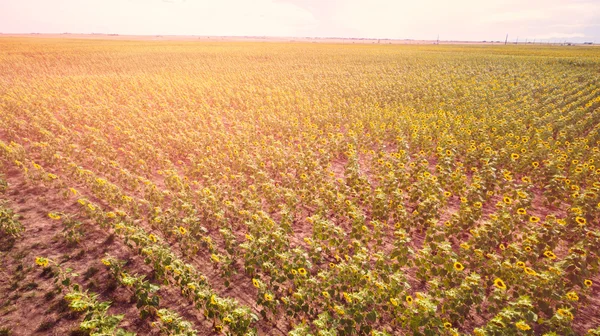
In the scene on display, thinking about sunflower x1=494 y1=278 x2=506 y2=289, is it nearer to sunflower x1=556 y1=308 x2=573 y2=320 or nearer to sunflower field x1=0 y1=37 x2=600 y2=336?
sunflower field x1=0 y1=37 x2=600 y2=336

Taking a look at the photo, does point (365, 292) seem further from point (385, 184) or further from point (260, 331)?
point (385, 184)

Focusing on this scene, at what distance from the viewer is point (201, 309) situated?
4.73 m

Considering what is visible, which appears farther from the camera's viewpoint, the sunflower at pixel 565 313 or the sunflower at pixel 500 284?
the sunflower at pixel 500 284

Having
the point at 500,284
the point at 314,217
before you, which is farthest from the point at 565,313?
the point at 314,217

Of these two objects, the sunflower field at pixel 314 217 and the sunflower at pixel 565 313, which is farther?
the sunflower field at pixel 314 217

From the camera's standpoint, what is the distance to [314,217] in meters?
6.10

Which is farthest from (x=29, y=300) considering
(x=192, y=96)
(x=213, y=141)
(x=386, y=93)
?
(x=386, y=93)

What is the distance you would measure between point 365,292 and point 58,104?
1972 centimetres

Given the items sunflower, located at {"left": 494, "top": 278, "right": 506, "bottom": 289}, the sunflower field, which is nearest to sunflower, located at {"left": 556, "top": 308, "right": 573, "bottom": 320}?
the sunflower field

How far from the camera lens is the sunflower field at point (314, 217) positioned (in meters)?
4.42

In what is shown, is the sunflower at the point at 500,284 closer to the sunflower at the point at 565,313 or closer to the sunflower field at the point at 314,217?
the sunflower field at the point at 314,217

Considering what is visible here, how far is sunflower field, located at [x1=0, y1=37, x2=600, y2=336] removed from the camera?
4418mm

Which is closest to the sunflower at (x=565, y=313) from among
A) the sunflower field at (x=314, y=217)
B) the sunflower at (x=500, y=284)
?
the sunflower field at (x=314, y=217)

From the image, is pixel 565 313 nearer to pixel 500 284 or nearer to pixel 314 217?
pixel 500 284
